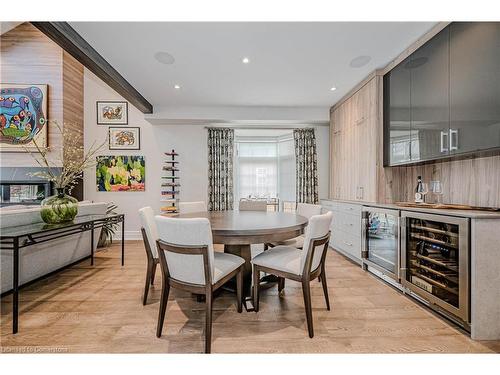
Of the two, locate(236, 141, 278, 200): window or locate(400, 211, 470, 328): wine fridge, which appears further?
locate(236, 141, 278, 200): window

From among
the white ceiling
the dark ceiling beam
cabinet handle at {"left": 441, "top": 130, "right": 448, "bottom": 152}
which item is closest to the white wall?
the white ceiling

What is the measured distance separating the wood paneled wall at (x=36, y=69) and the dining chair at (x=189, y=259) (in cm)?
469

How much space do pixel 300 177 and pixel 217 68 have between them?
9.38 feet

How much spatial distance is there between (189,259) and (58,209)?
6.64 feet

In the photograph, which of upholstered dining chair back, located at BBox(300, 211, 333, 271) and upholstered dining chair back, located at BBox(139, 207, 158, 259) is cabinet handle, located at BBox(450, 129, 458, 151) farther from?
upholstered dining chair back, located at BBox(139, 207, 158, 259)

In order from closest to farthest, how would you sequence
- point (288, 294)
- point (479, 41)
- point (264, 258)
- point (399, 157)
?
1. point (479, 41)
2. point (264, 258)
3. point (288, 294)
4. point (399, 157)

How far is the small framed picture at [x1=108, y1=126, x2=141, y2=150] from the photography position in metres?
5.12

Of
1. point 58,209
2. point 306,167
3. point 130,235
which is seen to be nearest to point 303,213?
point 306,167

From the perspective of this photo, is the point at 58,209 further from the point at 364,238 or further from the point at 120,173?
the point at 364,238

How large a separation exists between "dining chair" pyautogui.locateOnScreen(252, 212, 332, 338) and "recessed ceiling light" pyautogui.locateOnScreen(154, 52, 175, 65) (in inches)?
99.2

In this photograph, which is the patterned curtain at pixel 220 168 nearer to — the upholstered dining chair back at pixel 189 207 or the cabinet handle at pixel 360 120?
the upholstered dining chair back at pixel 189 207
